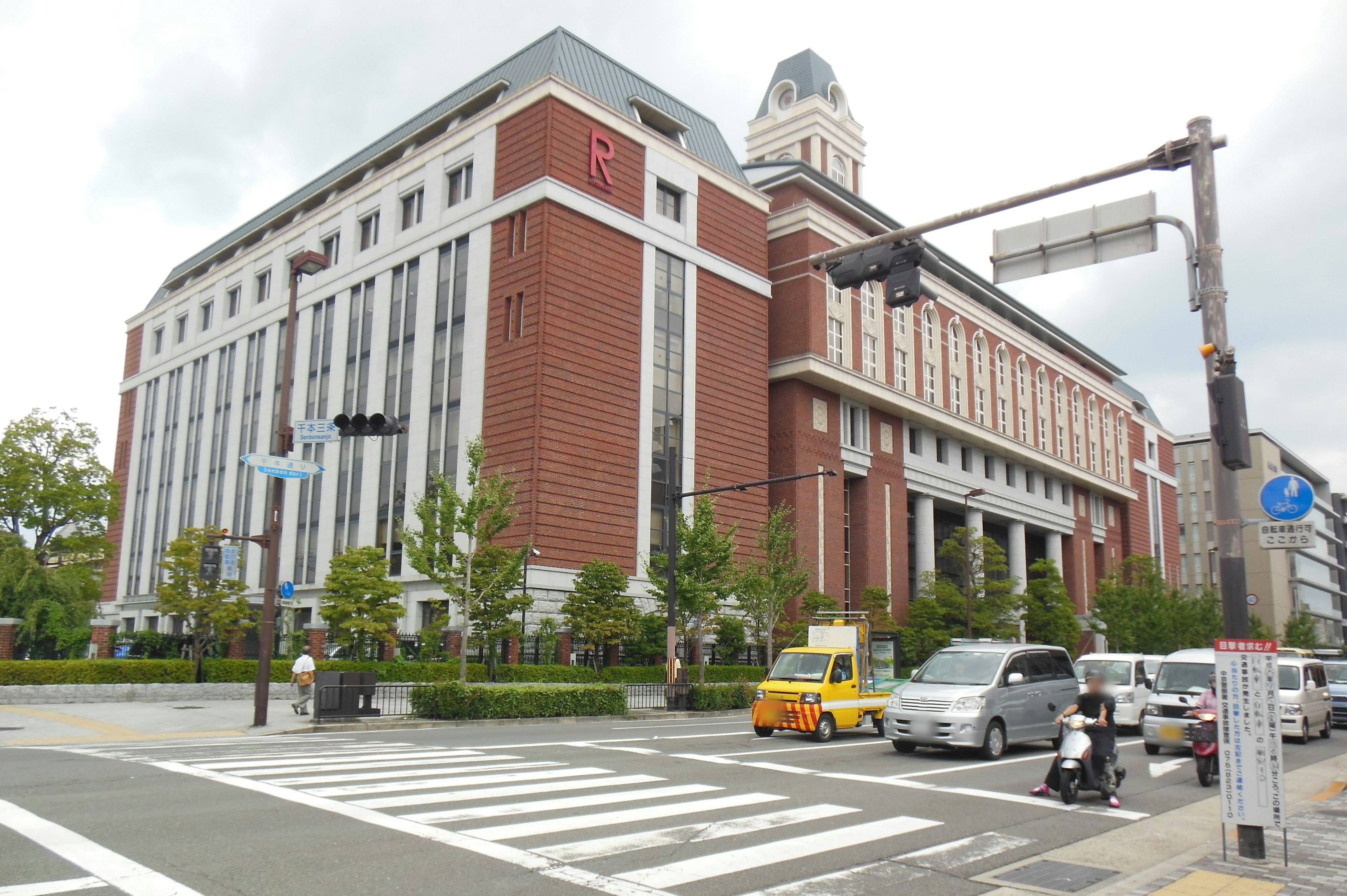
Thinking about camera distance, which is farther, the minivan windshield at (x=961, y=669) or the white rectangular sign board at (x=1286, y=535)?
the minivan windshield at (x=961, y=669)

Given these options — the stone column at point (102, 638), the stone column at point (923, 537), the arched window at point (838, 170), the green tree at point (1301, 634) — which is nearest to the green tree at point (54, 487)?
the stone column at point (102, 638)

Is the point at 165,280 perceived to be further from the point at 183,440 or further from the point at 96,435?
the point at 96,435

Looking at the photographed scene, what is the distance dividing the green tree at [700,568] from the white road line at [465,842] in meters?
22.3

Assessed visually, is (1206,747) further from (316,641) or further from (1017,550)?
(1017,550)

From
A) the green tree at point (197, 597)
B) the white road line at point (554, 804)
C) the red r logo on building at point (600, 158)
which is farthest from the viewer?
the red r logo on building at point (600, 158)

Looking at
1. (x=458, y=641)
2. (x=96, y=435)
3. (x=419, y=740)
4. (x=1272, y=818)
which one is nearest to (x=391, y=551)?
(x=458, y=641)

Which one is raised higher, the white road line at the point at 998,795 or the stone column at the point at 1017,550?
the stone column at the point at 1017,550

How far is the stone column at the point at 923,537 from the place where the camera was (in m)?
57.2

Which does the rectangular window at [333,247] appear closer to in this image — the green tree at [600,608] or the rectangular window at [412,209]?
the rectangular window at [412,209]

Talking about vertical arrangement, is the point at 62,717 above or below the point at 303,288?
below

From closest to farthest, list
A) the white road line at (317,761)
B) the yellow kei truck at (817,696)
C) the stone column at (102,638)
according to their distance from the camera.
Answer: the white road line at (317,761)
the yellow kei truck at (817,696)
the stone column at (102,638)

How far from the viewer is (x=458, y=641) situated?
3297cm

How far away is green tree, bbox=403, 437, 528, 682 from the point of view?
28.9 m

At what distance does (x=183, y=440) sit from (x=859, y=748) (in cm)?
5529
